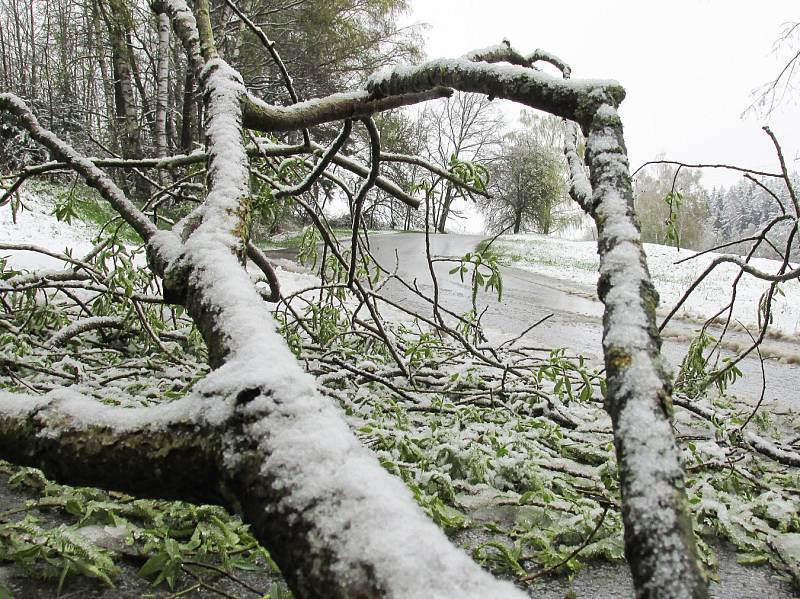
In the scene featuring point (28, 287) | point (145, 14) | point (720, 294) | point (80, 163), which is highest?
point (145, 14)

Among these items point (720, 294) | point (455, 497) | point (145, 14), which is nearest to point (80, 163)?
point (455, 497)

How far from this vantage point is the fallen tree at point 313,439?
1.37 ft

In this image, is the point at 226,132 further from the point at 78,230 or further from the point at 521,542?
the point at 78,230

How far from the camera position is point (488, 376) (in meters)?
3.24

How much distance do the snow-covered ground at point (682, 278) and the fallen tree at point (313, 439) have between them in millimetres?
7849

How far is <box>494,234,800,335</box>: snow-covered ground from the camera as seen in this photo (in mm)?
11133

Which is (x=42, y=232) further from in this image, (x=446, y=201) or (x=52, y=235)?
(x=446, y=201)

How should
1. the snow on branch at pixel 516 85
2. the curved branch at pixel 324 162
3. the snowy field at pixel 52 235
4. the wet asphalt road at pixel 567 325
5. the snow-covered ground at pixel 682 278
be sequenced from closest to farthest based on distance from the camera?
the snow on branch at pixel 516 85 → the curved branch at pixel 324 162 → the wet asphalt road at pixel 567 325 → the snowy field at pixel 52 235 → the snow-covered ground at pixel 682 278

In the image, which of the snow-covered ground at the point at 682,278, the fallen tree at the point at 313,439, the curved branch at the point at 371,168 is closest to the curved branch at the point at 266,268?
the curved branch at the point at 371,168

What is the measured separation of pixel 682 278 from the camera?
682 inches

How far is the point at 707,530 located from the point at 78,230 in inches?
431

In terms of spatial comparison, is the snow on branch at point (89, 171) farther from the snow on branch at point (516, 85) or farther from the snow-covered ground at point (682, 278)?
the snow-covered ground at point (682, 278)

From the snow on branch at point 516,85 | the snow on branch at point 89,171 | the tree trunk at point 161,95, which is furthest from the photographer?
the tree trunk at point 161,95

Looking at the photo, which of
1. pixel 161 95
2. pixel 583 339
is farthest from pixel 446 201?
pixel 583 339
